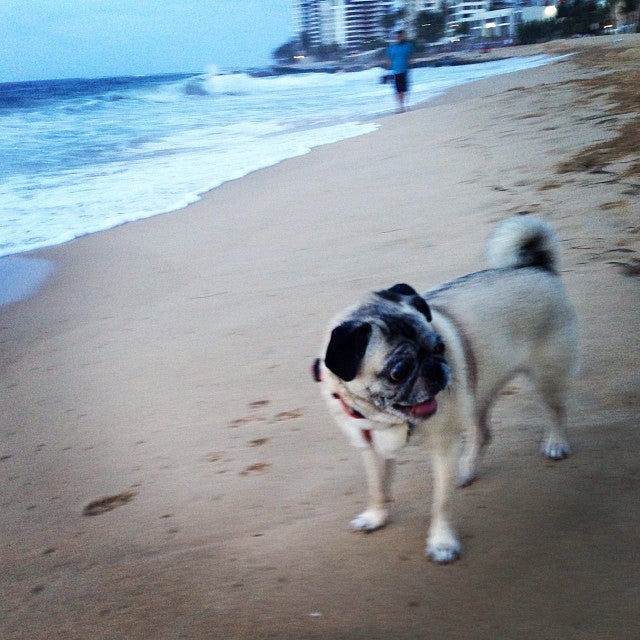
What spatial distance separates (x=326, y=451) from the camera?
3.25m

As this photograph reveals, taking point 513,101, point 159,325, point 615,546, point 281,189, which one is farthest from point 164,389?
point 513,101

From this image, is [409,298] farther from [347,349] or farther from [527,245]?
[527,245]

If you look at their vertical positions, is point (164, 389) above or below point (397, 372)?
below

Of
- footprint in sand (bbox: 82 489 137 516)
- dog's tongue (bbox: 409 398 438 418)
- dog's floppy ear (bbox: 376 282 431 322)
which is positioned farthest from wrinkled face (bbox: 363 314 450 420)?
footprint in sand (bbox: 82 489 137 516)

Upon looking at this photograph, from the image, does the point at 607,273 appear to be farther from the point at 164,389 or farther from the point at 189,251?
the point at 189,251

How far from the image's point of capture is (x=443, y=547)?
2475mm

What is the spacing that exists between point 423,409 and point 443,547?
1.80ft

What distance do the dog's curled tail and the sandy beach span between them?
2.52 feet

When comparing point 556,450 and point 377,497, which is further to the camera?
point 556,450

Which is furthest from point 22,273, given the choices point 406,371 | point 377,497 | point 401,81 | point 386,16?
point 386,16

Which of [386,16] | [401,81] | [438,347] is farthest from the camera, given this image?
[386,16]

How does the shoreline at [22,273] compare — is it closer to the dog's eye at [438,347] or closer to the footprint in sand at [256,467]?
the footprint in sand at [256,467]

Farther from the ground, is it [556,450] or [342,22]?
[342,22]

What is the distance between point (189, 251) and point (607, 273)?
4.25 m
